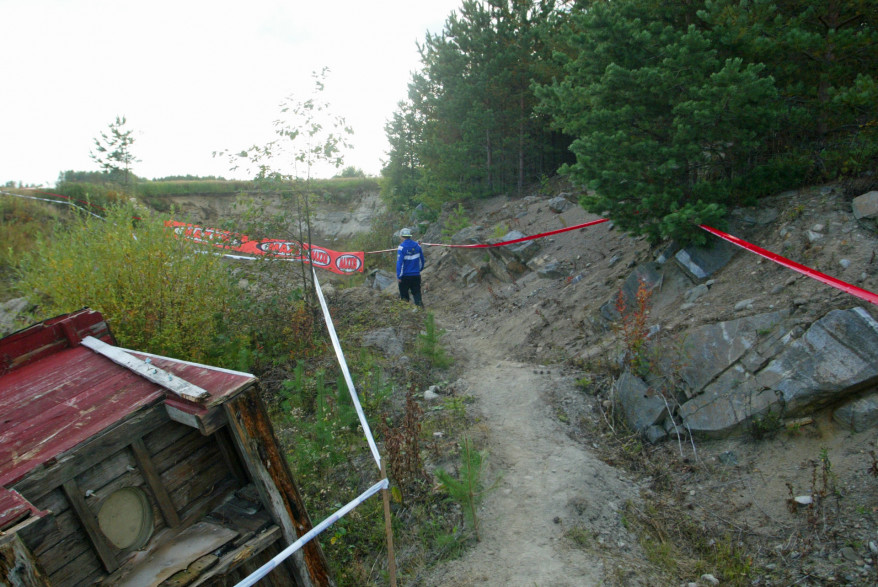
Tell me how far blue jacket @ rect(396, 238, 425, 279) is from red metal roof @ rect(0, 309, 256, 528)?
22.8 feet

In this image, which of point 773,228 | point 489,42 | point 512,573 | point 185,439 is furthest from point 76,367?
point 489,42

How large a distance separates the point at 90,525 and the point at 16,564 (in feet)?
2.41

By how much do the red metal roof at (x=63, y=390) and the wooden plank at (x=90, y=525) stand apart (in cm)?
24

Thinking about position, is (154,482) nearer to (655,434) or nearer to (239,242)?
(655,434)

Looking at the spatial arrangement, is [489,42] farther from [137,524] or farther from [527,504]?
[137,524]

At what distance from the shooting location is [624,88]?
291 inches

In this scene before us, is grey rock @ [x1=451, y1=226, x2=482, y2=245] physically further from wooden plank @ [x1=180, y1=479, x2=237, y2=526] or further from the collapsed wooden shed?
wooden plank @ [x1=180, y1=479, x2=237, y2=526]

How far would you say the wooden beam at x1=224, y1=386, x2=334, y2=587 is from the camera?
129 inches

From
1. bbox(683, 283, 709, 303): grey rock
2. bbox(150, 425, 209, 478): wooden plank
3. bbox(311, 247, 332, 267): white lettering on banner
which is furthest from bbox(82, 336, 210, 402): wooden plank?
bbox(311, 247, 332, 267): white lettering on banner

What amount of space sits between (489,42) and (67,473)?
1635 cm

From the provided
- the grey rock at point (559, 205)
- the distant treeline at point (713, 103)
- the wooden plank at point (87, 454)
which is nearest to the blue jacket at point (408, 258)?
the distant treeline at point (713, 103)

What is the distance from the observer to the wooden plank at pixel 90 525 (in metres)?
2.84

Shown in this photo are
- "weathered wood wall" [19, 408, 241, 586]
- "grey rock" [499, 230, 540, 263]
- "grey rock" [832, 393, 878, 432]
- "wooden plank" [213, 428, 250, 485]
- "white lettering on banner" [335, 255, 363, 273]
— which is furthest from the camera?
"white lettering on banner" [335, 255, 363, 273]

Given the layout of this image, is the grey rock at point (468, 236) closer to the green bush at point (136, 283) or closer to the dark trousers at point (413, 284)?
the dark trousers at point (413, 284)
